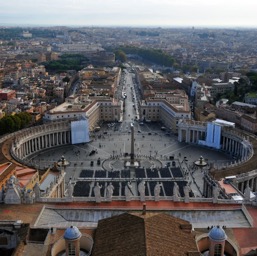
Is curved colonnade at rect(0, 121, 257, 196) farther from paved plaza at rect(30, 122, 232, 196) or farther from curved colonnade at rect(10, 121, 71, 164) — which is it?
paved plaza at rect(30, 122, 232, 196)

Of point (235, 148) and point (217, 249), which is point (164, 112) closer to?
point (235, 148)

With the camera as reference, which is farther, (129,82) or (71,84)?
(129,82)

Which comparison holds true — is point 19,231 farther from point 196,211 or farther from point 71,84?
point 71,84

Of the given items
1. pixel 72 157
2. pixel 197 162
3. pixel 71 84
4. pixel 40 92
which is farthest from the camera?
pixel 71 84

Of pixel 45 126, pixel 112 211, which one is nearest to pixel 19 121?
pixel 45 126

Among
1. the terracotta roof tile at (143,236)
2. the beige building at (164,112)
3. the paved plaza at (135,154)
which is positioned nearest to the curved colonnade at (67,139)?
the paved plaza at (135,154)

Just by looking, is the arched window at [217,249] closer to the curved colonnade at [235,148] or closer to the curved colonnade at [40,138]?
the curved colonnade at [235,148]

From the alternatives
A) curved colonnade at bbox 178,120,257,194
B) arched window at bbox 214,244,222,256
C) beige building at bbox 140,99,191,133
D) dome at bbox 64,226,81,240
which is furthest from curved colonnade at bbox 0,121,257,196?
dome at bbox 64,226,81,240

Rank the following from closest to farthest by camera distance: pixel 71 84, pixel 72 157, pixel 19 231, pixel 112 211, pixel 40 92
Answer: pixel 19 231
pixel 112 211
pixel 72 157
pixel 40 92
pixel 71 84

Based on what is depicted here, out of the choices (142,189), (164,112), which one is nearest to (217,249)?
(142,189)
